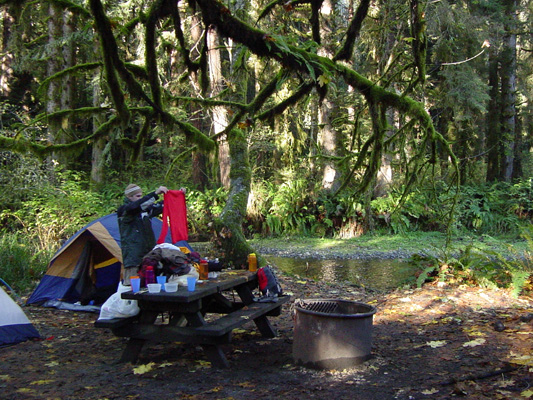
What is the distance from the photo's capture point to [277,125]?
20.2 metres

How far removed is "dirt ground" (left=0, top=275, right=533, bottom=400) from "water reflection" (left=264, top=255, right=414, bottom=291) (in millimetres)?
3479

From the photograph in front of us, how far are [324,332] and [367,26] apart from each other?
13.1m

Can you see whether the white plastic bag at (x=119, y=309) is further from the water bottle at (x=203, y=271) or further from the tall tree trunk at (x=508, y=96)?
the tall tree trunk at (x=508, y=96)

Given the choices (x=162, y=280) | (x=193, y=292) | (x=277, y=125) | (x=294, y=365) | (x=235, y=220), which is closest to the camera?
(x=193, y=292)

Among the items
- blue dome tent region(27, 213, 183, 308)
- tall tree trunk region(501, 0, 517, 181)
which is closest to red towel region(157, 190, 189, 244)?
blue dome tent region(27, 213, 183, 308)

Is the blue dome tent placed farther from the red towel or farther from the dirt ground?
the red towel

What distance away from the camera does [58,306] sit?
324 inches

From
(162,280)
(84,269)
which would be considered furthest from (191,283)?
(84,269)

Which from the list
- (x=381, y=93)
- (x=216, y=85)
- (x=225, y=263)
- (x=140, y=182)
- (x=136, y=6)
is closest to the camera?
(x=381, y=93)

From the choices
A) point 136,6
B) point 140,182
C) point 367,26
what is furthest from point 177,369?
point 140,182

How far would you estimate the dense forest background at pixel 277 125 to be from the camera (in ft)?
23.6

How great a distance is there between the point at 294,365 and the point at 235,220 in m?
4.78

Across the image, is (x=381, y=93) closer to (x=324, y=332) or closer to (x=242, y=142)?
(x=324, y=332)

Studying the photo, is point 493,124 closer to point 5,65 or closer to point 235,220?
point 235,220
